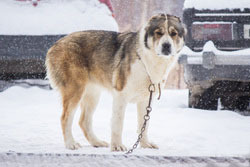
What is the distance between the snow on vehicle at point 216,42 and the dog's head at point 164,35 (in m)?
1.58

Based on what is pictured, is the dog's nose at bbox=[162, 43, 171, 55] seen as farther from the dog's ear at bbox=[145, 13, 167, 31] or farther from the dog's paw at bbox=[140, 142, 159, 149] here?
the dog's paw at bbox=[140, 142, 159, 149]

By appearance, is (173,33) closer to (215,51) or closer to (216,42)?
(215,51)

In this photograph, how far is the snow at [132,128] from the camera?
3.96m

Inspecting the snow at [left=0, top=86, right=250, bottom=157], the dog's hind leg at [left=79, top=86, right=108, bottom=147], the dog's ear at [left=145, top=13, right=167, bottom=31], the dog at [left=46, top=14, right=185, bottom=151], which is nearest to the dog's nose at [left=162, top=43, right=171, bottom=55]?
the dog at [left=46, top=14, right=185, bottom=151]

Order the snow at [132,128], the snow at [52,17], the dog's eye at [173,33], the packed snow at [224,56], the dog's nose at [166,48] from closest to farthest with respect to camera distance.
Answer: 1. the dog's nose at [166,48]
2. the dog's eye at [173,33]
3. the snow at [132,128]
4. the packed snow at [224,56]
5. the snow at [52,17]

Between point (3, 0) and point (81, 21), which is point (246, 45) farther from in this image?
point (3, 0)

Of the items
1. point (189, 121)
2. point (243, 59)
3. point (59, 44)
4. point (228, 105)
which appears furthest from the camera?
point (228, 105)

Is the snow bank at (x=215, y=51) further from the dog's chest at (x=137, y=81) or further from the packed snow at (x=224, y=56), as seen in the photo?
the dog's chest at (x=137, y=81)

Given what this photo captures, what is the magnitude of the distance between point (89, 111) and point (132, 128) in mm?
995

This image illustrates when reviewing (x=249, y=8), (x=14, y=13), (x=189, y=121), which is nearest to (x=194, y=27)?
(x=249, y=8)

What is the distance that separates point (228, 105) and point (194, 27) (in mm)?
2024

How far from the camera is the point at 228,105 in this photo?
7125mm

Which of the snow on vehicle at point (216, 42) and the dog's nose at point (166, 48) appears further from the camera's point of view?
the snow on vehicle at point (216, 42)

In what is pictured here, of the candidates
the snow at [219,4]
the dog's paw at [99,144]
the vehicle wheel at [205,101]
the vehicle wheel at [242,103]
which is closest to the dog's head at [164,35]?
the dog's paw at [99,144]
